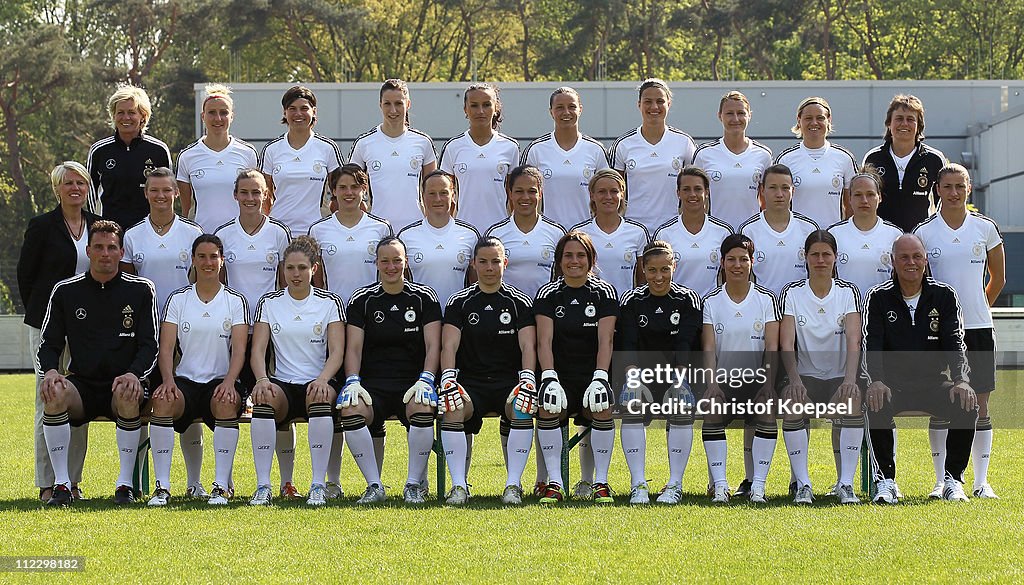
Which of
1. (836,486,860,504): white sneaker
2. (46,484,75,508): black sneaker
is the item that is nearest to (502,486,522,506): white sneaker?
(836,486,860,504): white sneaker

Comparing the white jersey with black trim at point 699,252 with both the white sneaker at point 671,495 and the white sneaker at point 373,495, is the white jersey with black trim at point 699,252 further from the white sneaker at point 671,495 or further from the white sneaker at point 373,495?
the white sneaker at point 373,495

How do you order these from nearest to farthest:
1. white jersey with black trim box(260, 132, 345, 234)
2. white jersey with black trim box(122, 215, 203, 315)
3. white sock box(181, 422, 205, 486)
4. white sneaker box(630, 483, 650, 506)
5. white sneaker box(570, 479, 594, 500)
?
white sneaker box(630, 483, 650, 506) → white sneaker box(570, 479, 594, 500) → white sock box(181, 422, 205, 486) → white jersey with black trim box(122, 215, 203, 315) → white jersey with black trim box(260, 132, 345, 234)

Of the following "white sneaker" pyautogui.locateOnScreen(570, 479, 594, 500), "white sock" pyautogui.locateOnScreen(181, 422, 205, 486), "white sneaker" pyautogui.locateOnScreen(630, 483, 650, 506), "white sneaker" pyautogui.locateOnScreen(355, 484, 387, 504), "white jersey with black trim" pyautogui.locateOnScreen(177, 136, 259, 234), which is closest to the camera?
"white sneaker" pyautogui.locateOnScreen(630, 483, 650, 506)

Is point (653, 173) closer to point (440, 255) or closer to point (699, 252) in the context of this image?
point (699, 252)

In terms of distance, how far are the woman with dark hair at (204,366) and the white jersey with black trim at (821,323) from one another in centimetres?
334

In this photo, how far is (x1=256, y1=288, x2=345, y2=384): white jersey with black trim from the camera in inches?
299

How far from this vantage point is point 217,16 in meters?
35.2

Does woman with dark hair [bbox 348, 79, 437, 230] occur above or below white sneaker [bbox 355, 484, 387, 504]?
above

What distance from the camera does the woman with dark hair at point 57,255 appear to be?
7.79 meters

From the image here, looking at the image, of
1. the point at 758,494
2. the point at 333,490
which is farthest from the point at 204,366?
the point at 758,494

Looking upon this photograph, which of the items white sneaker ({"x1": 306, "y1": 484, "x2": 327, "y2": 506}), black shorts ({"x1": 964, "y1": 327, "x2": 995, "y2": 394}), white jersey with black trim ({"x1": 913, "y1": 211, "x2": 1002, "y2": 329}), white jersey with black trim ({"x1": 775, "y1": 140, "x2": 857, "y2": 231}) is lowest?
white sneaker ({"x1": 306, "y1": 484, "x2": 327, "y2": 506})

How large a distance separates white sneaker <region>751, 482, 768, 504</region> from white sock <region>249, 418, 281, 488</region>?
2.82 m

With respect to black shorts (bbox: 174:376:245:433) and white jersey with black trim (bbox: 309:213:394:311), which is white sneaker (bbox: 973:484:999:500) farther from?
black shorts (bbox: 174:376:245:433)

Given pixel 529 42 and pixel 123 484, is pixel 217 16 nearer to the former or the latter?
pixel 529 42
